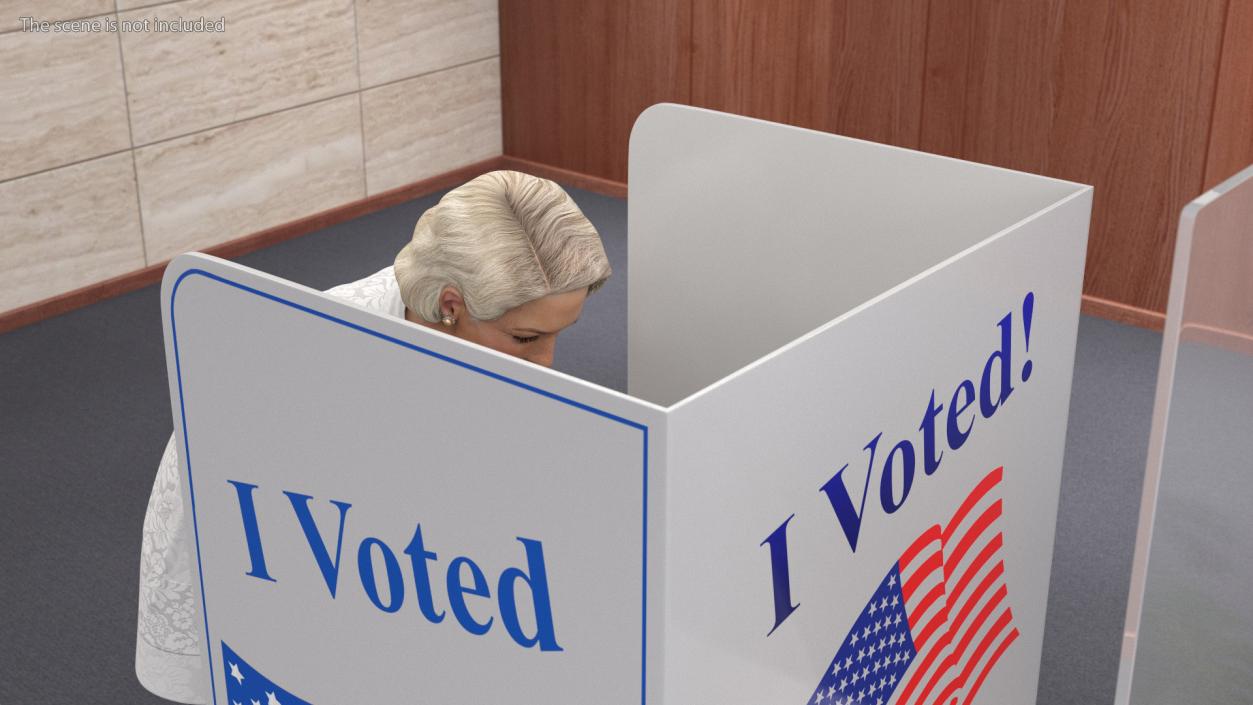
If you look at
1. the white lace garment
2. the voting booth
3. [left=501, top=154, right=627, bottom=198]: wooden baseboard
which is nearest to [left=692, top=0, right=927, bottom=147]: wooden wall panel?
[left=501, top=154, right=627, bottom=198]: wooden baseboard

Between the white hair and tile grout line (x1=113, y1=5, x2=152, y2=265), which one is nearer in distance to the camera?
the white hair

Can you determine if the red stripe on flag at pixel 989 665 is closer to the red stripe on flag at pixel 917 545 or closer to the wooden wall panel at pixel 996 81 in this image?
the red stripe on flag at pixel 917 545

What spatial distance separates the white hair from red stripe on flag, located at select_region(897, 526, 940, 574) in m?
0.50

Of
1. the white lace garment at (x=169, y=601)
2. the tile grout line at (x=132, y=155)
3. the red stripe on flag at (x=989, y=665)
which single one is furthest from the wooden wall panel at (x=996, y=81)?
the white lace garment at (x=169, y=601)

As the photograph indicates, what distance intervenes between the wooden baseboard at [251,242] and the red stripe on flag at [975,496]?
10.6ft

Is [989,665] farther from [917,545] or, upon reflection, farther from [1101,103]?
[1101,103]

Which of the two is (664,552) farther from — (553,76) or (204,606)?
(553,76)

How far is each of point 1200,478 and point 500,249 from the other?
32.7 inches

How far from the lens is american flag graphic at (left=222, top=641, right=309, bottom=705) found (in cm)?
152

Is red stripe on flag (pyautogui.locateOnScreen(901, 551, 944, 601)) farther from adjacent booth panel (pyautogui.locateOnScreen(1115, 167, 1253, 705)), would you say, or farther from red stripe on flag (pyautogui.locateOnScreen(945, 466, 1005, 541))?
adjacent booth panel (pyautogui.locateOnScreen(1115, 167, 1253, 705))

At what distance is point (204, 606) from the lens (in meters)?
1.58

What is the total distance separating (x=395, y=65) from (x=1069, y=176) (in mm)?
2398

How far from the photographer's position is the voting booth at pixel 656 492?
1.12 metres

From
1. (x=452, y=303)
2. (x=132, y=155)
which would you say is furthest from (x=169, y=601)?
(x=132, y=155)
